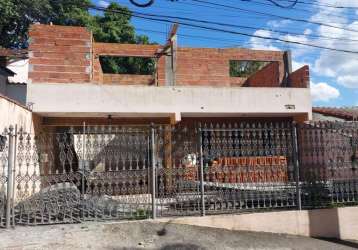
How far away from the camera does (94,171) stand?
28.9 feet

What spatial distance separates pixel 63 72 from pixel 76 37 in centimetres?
136

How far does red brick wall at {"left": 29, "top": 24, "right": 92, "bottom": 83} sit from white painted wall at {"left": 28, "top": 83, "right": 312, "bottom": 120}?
24.7 inches

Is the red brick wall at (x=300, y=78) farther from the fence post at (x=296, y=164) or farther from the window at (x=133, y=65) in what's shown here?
the window at (x=133, y=65)

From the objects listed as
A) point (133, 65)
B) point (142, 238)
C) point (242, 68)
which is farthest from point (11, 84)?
point (242, 68)

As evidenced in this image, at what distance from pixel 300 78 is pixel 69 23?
53.6ft

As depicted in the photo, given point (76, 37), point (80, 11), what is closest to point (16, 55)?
point (76, 37)

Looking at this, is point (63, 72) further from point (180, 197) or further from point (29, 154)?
point (180, 197)

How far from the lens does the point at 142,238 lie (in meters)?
7.48

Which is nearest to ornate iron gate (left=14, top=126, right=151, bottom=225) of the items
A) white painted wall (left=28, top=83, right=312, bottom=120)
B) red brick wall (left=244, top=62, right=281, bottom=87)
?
white painted wall (left=28, top=83, right=312, bottom=120)

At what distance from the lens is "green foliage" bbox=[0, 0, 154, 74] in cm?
2345

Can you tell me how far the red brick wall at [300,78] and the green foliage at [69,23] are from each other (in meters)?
9.20

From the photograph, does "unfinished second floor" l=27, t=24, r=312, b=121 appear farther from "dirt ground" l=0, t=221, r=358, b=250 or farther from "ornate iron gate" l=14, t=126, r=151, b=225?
"dirt ground" l=0, t=221, r=358, b=250

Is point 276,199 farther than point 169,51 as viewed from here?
No

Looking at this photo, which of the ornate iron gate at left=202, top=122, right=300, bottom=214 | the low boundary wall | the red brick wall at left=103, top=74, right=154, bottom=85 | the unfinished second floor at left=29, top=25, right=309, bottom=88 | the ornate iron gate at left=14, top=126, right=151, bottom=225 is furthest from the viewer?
the red brick wall at left=103, top=74, right=154, bottom=85
